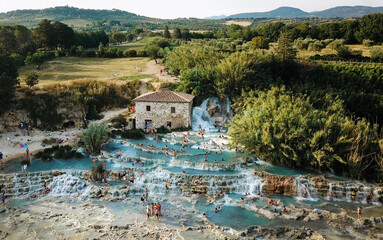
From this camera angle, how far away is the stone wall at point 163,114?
39438mm

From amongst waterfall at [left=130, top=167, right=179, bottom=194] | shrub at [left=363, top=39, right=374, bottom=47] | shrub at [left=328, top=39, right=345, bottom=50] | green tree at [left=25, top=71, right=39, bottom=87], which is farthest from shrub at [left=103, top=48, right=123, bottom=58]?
shrub at [left=363, top=39, right=374, bottom=47]

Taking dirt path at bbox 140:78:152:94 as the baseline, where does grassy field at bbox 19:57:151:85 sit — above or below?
above

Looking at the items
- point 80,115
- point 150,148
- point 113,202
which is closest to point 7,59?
point 80,115

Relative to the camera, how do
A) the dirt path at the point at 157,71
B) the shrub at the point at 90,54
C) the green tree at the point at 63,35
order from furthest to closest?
the green tree at the point at 63,35 < the shrub at the point at 90,54 < the dirt path at the point at 157,71

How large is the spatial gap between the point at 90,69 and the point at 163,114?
80.6 ft

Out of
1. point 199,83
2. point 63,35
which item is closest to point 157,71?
point 199,83

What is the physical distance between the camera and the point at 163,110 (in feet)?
130

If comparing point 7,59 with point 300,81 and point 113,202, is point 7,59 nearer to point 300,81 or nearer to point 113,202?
point 113,202

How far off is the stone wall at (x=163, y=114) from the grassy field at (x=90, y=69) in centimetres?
1230

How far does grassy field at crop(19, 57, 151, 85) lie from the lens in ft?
167

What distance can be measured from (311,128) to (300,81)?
1857 cm

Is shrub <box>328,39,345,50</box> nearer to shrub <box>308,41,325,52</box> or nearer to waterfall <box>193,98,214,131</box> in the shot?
shrub <box>308,41,325,52</box>

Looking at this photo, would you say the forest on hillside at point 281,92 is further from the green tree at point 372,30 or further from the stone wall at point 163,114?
the stone wall at point 163,114

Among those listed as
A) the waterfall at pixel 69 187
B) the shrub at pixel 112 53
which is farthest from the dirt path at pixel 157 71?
the waterfall at pixel 69 187
